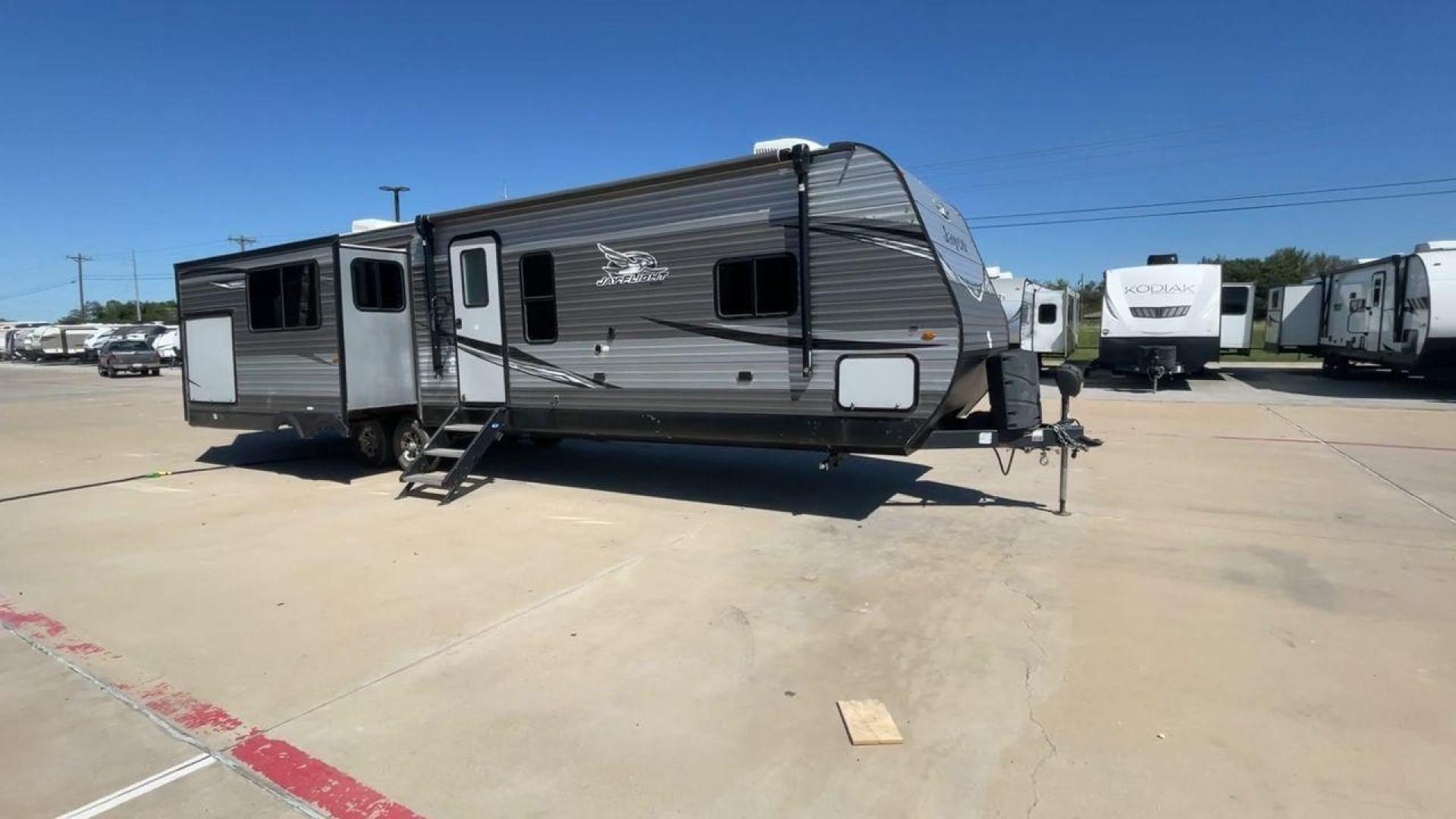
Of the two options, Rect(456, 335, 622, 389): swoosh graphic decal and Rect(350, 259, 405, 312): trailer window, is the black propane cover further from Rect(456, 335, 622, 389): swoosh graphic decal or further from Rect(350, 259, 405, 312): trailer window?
Rect(350, 259, 405, 312): trailer window

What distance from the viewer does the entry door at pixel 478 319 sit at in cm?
862

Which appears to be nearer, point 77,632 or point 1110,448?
point 77,632

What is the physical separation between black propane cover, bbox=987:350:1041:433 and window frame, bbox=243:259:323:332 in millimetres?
7361

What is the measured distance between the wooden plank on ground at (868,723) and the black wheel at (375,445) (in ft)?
25.5

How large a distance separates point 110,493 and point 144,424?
7762mm

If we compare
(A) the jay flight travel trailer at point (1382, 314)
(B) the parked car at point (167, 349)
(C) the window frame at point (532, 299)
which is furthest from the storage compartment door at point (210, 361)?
(B) the parked car at point (167, 349)

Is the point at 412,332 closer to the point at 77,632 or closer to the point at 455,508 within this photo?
the point at 455,508

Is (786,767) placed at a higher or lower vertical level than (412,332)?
lower

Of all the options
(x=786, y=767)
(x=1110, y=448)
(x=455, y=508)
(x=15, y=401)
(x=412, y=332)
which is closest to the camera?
(x=786, y=767)

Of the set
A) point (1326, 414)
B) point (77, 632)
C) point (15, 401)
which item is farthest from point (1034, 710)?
point (15, 401)

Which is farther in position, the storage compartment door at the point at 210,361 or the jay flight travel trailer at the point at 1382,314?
the jay flight travel trailer at the point at 1382,314

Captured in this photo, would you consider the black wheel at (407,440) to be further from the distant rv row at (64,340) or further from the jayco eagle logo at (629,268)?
the distant rv row at (64,340)

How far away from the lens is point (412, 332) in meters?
9.45

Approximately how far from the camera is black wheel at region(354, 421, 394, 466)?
9.77 metres
